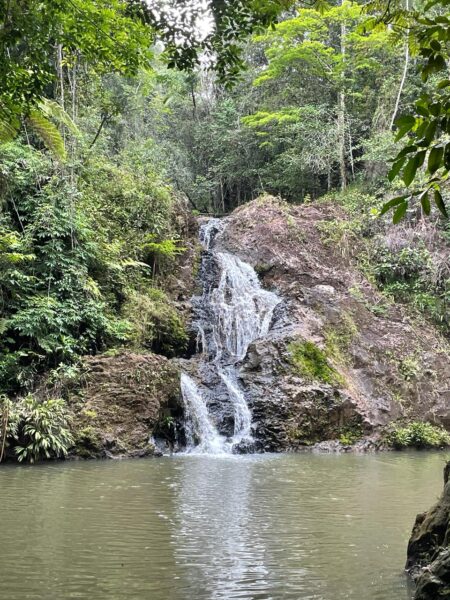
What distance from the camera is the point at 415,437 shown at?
1324 cm

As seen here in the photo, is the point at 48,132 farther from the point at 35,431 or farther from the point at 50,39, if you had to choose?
the point at 50,39

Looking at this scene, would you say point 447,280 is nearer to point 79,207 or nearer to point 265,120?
point 265,120

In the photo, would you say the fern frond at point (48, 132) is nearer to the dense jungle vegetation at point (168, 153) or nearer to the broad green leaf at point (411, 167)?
the dense jungle vegetation at point (168, 153)

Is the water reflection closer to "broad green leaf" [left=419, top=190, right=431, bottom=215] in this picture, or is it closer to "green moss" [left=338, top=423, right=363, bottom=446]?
"broad green leaf" [left=419, top=190, right=431, bottom=215]

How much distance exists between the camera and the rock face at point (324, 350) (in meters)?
13.1

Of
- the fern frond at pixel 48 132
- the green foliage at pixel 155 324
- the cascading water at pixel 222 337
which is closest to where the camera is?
the fern frond at pixel 48 132

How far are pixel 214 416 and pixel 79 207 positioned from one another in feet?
20.2

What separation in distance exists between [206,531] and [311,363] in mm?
8720

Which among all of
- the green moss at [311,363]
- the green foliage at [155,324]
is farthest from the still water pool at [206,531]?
the green foliage at [155,324]

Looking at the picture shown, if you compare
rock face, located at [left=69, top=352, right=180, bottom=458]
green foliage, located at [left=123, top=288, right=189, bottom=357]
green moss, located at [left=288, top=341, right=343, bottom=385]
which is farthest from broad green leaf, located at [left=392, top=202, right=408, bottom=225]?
green foliage, located at [left=123, top=288, right=189, bottom=357]

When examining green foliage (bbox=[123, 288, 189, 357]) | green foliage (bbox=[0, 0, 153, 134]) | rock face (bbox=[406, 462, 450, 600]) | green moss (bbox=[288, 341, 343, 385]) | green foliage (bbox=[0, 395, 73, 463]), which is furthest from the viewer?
green foliage (bbox=[123, 288, 189, 357])

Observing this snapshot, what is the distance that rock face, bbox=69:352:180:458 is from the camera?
11.0m

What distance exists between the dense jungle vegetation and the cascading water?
96 cm

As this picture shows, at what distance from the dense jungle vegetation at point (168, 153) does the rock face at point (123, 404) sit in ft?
1.66
